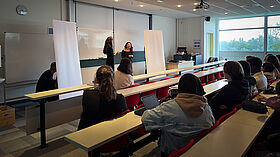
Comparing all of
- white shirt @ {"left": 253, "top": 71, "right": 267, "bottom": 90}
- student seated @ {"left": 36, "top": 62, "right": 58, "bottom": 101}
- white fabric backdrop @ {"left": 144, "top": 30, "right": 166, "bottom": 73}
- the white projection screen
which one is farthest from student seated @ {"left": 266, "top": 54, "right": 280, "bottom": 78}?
the white projection screen

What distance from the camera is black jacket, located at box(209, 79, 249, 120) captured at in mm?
2541

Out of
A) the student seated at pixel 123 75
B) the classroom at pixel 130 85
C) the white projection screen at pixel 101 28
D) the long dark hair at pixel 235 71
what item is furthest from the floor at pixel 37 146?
the white projection screen at pixel 101 28

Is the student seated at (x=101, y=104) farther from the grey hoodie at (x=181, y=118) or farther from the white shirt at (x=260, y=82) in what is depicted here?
the white shirt at (x=260, y=82)

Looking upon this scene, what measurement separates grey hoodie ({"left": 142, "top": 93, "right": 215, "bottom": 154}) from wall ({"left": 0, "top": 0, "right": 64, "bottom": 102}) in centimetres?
475

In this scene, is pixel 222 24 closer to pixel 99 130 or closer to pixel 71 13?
pixel 71 13

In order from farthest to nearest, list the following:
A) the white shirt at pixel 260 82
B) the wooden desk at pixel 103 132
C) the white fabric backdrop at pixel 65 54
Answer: the white fabric backdrop at pixel 65 54 → the white shirt at pixel 260 82 → the wooden desk at pixel 103 132

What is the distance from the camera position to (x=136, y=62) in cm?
905

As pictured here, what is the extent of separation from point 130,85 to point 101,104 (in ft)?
5.15

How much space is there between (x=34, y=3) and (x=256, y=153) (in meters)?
5.82

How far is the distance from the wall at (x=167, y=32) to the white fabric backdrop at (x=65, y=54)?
17.7 ft

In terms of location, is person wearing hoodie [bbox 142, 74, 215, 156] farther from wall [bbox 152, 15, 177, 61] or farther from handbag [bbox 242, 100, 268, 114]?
wall [bbox 152, 15, 177, 61]

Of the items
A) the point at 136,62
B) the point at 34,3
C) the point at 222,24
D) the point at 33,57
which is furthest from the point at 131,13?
the point at 222,24

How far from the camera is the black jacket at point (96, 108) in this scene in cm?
219

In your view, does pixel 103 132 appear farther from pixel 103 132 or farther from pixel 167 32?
pixel 167 32
